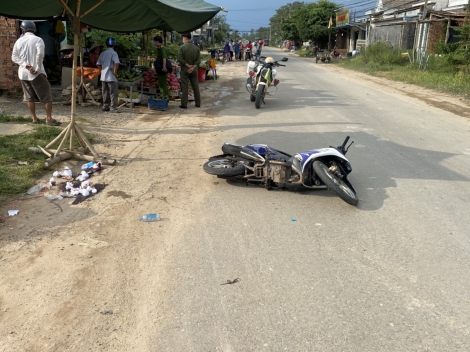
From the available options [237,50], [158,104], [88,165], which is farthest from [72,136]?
[237,50]

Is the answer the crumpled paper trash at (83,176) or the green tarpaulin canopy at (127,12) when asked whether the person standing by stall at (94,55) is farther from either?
the crumpled paper trash at (83,176)

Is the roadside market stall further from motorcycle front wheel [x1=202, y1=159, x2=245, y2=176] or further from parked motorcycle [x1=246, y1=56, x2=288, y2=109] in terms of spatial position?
parked motorcycle [x1=246, y1=56, x2=288, y2=109]

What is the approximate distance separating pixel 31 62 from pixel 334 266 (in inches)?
259

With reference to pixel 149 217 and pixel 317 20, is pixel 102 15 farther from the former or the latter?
pixel 317 20

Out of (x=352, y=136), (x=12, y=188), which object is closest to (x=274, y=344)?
(x=12, y=188)

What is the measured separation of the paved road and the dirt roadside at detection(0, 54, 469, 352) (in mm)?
194

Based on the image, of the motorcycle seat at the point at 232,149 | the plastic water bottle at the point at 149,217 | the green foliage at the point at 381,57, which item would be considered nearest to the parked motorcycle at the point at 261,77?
the motorcycle seat at the point at 232,149

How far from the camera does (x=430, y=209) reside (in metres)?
4.76

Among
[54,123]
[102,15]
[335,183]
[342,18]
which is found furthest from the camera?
[342,18]

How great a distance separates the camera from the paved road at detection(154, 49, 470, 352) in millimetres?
2756

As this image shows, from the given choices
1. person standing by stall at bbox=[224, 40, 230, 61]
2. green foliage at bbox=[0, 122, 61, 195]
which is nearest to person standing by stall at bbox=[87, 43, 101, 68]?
green foliage at bbox=[0, 122, 61, 195]

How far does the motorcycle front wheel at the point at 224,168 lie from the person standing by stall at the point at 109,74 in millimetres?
5403

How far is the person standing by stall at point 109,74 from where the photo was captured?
32.4 feet

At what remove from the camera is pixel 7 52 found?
34.4ft
